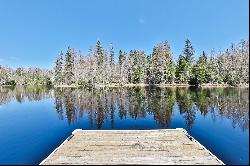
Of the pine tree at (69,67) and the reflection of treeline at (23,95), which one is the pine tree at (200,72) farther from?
the pine tree at (69,67)

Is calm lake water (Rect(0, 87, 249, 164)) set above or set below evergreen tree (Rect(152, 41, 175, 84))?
below

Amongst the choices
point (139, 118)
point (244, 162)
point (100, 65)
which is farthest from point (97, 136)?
point (100, 65)

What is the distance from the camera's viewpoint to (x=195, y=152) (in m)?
15.0

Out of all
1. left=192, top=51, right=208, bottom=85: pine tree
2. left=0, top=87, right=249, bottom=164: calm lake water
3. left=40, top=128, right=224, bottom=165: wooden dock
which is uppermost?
left=192, top=51, right=208, bottom=85: pine tree

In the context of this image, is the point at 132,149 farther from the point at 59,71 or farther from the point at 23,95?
the point at 59,71

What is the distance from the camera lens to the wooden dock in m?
13.6

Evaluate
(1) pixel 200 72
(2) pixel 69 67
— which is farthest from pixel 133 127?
(2) pixel 69 67

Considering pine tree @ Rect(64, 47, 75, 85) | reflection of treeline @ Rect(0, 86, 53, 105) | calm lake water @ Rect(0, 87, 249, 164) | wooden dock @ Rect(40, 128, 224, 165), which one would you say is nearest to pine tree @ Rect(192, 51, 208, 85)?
reflection of treeline @ Rect(0, 86, 53, 105)

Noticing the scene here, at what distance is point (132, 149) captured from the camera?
1569cm

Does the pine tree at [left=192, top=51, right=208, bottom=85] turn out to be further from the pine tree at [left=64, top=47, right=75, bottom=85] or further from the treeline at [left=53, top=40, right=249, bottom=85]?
the pine tree at [left=64, top=47, right=75, bottom=85]

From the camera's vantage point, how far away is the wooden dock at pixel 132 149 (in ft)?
44.5

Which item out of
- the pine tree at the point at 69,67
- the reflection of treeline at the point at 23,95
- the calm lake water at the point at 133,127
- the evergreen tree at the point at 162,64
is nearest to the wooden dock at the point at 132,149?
the calm lake water at the point at 133,127

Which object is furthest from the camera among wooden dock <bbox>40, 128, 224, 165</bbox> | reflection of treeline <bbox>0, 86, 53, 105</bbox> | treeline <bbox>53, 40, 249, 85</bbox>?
treeline <bbox>53, 40, 249, 85</bbox>

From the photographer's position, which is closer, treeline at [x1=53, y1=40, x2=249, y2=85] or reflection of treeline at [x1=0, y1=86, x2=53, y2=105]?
reflection of treeline at [x1=0, y1=86, x2=53, y2=105]
